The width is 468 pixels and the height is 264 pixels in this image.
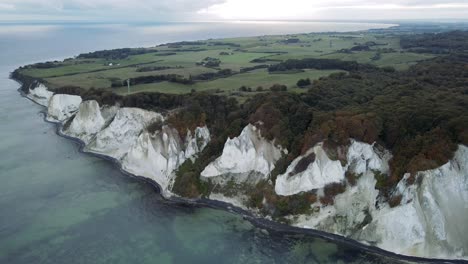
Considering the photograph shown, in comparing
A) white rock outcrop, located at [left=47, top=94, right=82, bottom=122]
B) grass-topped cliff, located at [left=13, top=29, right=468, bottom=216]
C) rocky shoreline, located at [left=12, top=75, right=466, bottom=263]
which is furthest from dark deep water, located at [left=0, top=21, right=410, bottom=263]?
white rock outcrop, located at [left=47, top=94, right=82, bottom=122]

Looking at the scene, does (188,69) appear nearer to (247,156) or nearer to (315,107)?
(315,107)

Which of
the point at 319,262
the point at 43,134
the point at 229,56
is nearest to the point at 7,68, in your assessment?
the point at 229,56

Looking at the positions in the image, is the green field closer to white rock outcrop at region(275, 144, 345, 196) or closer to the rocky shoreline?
the rocky shoreline

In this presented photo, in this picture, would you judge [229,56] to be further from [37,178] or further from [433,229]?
[433,229]

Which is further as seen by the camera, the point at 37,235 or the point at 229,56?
the point at 229,56

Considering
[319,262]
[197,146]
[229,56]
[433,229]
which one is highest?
[229,56]

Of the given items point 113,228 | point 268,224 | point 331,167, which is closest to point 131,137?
point 113,228
